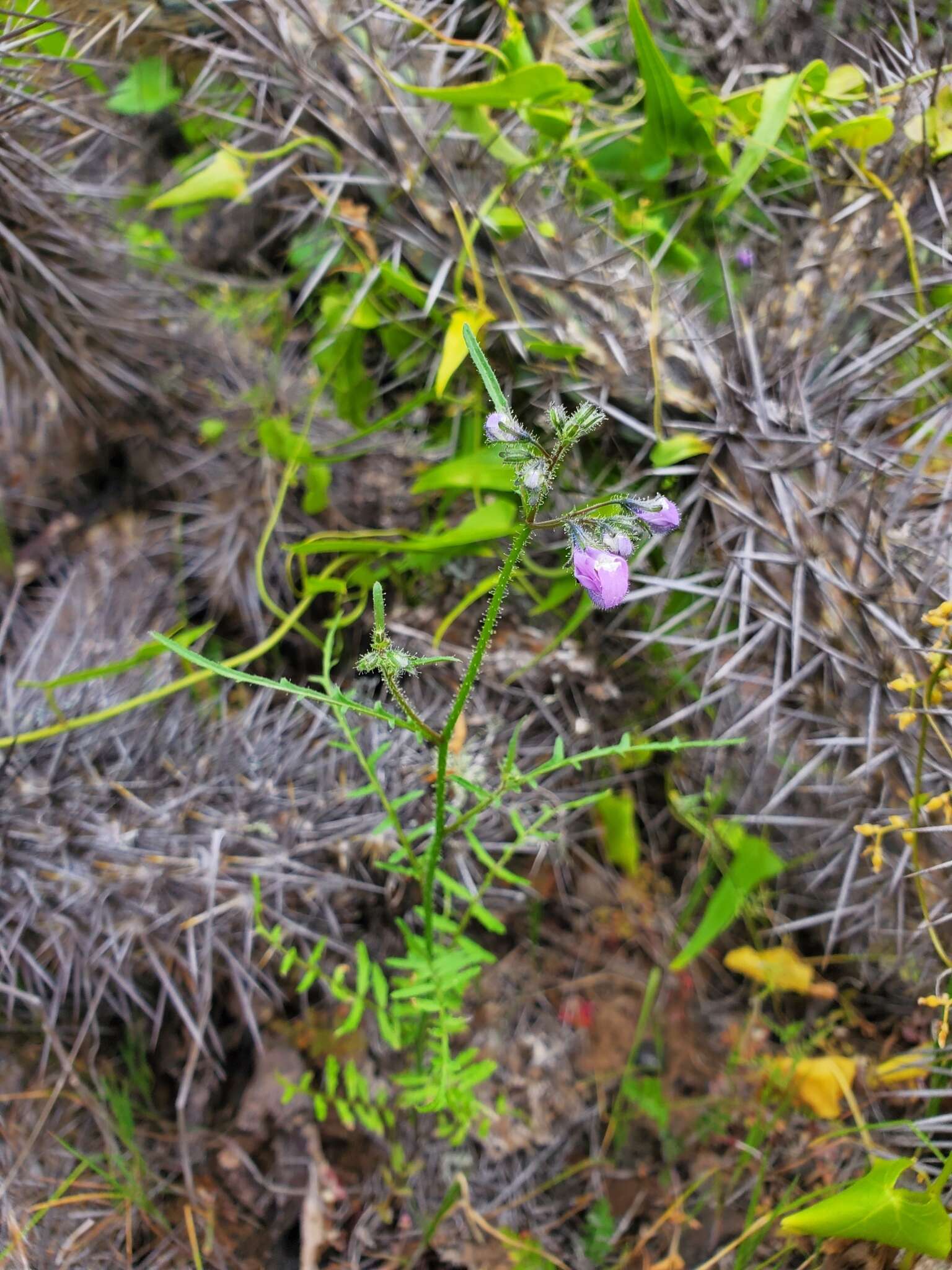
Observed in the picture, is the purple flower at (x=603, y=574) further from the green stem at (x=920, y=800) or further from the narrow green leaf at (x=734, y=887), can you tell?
the narrow green leaf at (x=734, y=887)

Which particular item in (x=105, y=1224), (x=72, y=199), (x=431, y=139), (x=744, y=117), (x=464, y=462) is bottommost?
(x=105, y=1224)

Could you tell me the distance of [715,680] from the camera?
1.50 m

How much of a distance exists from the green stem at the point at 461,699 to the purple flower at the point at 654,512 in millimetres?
141

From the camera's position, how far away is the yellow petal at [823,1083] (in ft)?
5.00

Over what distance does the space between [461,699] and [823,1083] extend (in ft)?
3.79

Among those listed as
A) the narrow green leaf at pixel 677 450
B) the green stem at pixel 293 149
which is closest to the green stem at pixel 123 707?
the narrow green leaf at pixel 677 450

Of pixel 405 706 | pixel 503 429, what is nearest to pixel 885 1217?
pixel 405 706

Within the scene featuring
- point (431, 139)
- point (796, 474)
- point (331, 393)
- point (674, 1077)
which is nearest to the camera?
point (796, 474)

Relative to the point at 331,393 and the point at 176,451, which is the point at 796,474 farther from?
the point at 176,451

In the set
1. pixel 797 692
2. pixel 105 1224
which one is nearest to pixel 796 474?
pixel 797 692

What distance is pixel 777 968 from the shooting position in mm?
1670

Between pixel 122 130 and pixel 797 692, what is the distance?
204 centimetres

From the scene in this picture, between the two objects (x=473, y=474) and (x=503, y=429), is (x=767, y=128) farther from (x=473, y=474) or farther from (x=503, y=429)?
(x=503, y=429)

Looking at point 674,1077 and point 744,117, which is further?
point 674,1077
